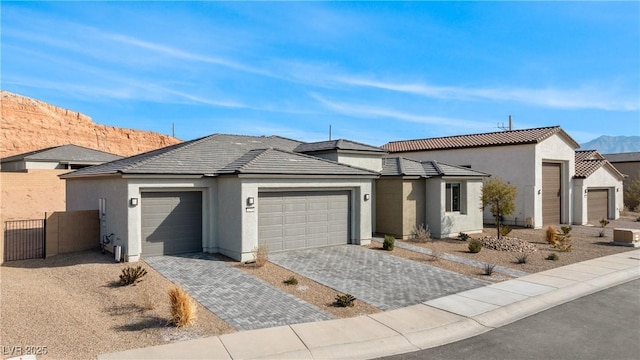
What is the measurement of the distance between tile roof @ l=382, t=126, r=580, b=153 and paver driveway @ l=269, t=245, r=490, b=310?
15.4 meters

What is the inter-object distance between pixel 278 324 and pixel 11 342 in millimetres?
5031

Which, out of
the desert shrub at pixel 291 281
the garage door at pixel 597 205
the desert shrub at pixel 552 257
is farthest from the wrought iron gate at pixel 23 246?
the garage door at pixel 597 205

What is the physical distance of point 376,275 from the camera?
515 inches

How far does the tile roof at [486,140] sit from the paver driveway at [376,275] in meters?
15.4

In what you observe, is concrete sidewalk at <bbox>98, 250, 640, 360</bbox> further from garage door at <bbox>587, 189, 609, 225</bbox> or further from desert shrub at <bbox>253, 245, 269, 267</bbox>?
garage door at <bbox>587, 189, 609, 225</bbox>

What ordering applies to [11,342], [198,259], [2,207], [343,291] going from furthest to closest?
1. [2,207]
2. [198,259]
3. [343,291]
4. [11,342]

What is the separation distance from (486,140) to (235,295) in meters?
23.9

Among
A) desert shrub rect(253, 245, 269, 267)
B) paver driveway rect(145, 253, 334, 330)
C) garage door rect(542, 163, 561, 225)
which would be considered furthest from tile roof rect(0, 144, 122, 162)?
garage door rect(542, 163, 561, 225)

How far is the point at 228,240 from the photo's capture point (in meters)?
14.9

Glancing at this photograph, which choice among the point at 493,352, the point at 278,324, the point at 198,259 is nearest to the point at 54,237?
the point at 198,259

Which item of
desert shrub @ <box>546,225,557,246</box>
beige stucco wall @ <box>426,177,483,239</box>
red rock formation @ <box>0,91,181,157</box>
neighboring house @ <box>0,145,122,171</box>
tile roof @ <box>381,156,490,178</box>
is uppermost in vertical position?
red rock formation @ <box>0,91,181,157</box>

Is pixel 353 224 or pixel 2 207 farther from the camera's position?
pixel 2 207

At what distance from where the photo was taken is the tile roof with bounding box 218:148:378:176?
15062 mm

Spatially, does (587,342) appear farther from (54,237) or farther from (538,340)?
(54,237)
